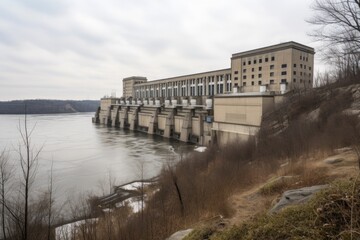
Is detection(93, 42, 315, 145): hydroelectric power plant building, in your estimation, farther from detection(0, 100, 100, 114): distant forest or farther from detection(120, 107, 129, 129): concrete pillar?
detection(0, 100, 100, 114): distant forest

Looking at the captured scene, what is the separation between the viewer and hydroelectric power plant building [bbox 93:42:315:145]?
29.3 m

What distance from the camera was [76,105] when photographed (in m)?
177

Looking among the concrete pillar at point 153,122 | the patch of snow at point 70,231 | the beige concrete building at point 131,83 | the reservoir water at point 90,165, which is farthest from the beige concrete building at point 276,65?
the beige concrete building at point 131,83

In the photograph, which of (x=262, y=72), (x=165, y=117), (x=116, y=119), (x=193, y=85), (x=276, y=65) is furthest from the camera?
(x=193, y=85)

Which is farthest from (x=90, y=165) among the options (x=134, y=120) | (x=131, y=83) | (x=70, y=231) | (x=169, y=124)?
(x=131, y=83)

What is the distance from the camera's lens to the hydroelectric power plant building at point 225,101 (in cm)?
2933

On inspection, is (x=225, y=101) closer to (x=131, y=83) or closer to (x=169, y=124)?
(x=169, y=124)

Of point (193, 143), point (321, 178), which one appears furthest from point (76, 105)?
point (321, 178)

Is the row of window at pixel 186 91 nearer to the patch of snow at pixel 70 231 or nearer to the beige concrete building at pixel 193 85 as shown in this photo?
the beige concrete building at pixel 193 85

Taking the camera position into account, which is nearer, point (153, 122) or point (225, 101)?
point (225, 101)

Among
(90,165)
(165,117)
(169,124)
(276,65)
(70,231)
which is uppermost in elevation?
(276,65)

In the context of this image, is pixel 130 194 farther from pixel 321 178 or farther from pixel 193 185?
pixel 321 178

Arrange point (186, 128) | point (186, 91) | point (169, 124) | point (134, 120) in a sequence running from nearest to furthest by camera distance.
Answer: point (186, 128) → point (169, 124) → point (134, 120) → point (186, 91)

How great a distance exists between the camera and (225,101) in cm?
3275
